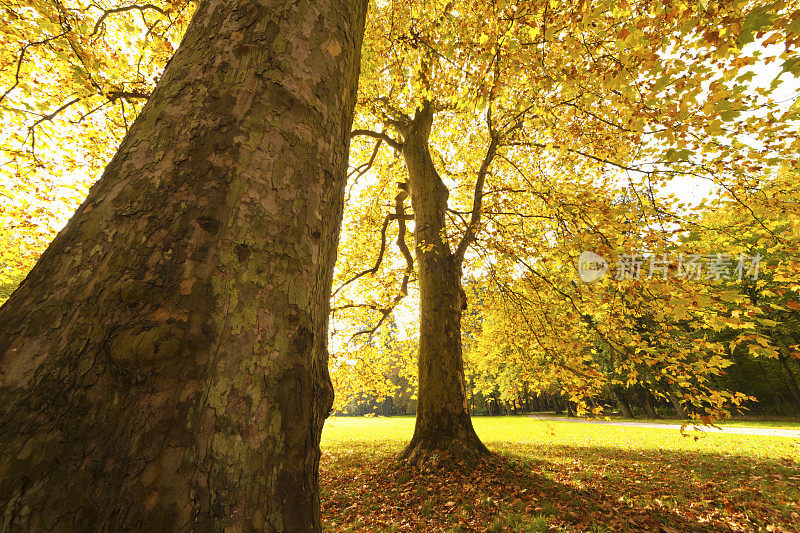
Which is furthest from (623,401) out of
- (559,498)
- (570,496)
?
(559,498)

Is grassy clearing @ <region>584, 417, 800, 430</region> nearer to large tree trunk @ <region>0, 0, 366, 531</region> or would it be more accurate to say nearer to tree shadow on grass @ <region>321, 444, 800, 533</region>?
tree shadow on grass @ <region>321, 444, 800, 533</region>

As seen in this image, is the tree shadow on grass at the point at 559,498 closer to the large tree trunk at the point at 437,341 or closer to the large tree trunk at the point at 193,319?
the large tree trunk at the point at 437,341

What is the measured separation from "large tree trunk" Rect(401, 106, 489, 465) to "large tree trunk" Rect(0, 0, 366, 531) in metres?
5.49

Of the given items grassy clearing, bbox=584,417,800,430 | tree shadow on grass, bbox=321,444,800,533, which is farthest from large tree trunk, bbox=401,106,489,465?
grassy clearing, bbox=584,417,800,430

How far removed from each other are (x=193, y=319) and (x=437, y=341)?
593 centimetres

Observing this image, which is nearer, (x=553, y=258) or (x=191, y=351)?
(x=191, y=351)

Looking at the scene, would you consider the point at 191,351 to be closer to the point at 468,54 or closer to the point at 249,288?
the point at 249,288

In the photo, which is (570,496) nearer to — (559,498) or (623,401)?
(559,498)

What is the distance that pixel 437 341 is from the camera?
656 centimetres

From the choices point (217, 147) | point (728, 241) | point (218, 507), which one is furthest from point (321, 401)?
point (728, 241)

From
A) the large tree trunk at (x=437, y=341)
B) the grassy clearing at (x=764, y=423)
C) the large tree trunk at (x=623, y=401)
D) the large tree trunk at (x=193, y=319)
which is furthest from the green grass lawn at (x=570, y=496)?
the large tree trunk at (x=623, y=401)

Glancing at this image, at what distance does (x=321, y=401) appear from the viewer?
1155 mm

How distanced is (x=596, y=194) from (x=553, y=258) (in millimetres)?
1439

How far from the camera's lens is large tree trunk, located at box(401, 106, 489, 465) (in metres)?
6.01
